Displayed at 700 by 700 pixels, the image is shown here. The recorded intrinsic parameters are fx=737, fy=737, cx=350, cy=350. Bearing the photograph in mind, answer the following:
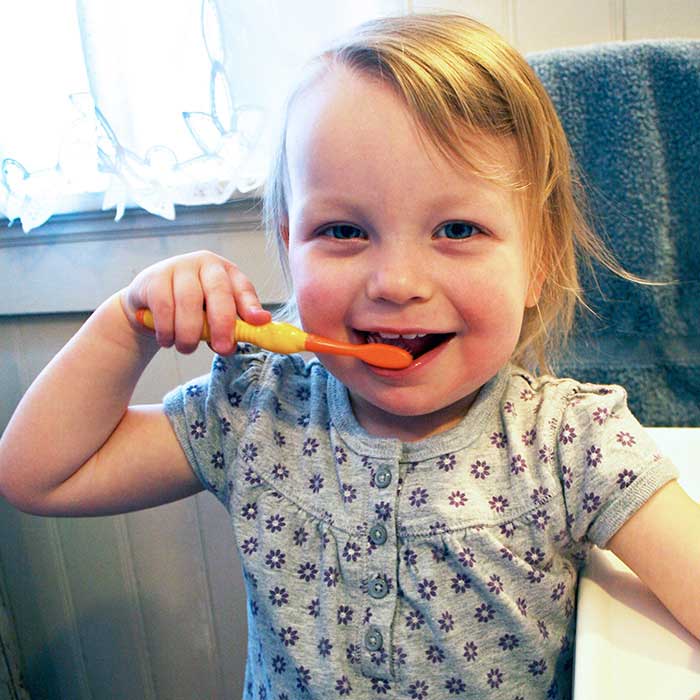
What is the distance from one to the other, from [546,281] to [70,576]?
0.87 m

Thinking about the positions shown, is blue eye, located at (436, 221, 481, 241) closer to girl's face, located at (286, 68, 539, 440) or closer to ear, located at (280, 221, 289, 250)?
girl's face, located at (286, 68, 539, 440)

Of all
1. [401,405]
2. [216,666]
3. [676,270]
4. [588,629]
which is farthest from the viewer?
[216,666]

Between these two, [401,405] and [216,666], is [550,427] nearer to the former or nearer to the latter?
[401,405]

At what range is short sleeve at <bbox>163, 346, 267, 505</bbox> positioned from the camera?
2.05ft

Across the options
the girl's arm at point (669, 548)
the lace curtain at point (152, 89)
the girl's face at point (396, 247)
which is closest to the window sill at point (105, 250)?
the lace curtain at point (152, 89)

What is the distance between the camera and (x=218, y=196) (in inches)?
33.6

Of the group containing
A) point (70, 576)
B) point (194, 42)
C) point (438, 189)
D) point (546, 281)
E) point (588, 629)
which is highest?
point (194, 42)

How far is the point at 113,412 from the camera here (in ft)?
2.05

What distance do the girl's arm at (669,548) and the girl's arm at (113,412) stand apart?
316 millimetres

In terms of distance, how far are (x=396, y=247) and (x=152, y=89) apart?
48cm

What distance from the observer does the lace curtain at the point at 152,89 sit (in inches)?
32.0

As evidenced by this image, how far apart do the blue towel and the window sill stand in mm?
367

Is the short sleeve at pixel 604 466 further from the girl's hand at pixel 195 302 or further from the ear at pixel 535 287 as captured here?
the girl's hand at pixel 195 302

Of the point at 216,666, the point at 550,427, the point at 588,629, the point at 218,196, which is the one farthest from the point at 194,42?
the point at 216,666
